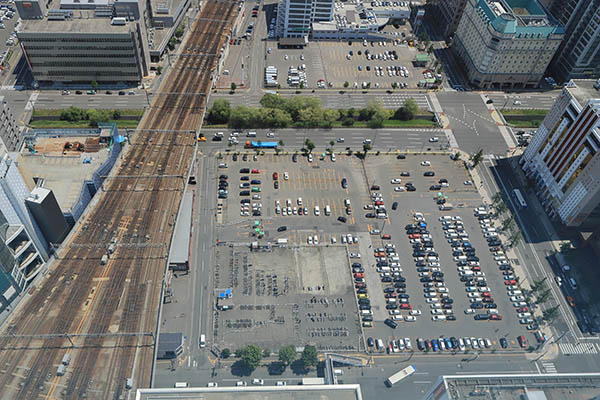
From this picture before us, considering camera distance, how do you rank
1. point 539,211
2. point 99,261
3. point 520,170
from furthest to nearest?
point 520,170 < point 539,211 < point 99,261

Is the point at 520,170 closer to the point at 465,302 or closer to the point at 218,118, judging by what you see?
the point at 465,302

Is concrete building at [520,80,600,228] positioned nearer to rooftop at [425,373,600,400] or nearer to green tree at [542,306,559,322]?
green tree at [542,306,559,322]

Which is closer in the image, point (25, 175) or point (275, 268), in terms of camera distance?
point (25, 175)

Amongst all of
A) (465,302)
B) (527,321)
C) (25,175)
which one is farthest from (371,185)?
(25,175)

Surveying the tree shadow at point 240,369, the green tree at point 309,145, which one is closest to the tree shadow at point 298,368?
the tree shadow at point 240,369

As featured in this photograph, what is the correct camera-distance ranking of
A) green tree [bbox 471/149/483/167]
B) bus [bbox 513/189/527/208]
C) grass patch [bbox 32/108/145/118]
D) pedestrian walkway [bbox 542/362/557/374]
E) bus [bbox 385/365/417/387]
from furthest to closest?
grass patch [bbox 32/108/145/118] < green tree [bbox 471/149/483/167] < bus [bbox 513/189/527/208] < pedestrian walkway [bbox 542/362/557/374] < bus [bbox 385/365/417/387]

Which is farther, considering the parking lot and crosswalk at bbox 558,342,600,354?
the parking lot

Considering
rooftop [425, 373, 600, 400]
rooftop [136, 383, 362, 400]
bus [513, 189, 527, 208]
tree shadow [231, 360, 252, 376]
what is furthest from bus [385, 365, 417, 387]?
bus [513, 189, 527, 208]
